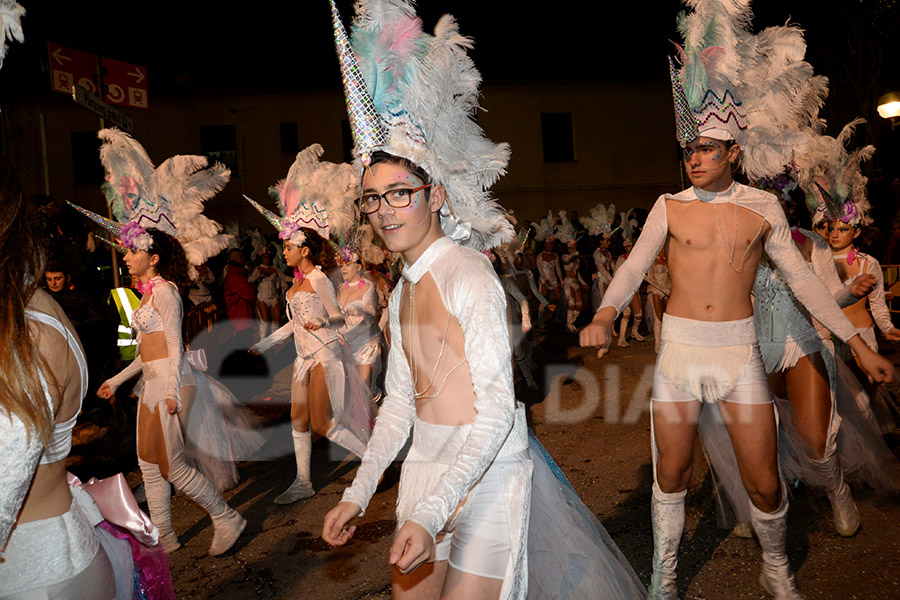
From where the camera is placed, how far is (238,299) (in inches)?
500

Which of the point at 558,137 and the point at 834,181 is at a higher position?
the point at 558,137

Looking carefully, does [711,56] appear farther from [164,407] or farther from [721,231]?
[164,407]

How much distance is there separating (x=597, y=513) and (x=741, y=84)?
2905 mm

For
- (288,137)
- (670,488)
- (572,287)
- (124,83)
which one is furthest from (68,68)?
(288,137)

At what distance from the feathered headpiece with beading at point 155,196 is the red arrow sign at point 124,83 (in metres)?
2.24

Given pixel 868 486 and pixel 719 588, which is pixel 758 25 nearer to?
pixel 868 486

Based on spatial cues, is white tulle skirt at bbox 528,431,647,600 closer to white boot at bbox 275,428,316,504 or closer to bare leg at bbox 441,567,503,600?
bare leg at bbox 441,567,503,600

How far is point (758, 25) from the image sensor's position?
49.1 ft

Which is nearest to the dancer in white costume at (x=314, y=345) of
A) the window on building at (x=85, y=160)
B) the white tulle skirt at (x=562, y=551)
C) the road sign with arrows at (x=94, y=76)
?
the road sign with arrows at (x=94, y=76)

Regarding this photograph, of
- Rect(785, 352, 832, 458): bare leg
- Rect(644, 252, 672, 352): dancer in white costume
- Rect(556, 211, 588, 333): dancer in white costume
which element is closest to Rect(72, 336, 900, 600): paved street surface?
Rect(785, 352, 832, 458): bare leg

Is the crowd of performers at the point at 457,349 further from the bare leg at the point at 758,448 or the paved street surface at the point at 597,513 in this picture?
the paved street surface at the point at 597,513

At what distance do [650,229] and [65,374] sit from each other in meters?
2.84

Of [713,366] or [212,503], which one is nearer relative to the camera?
[713,366]

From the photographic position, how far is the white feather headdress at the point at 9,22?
188cm
